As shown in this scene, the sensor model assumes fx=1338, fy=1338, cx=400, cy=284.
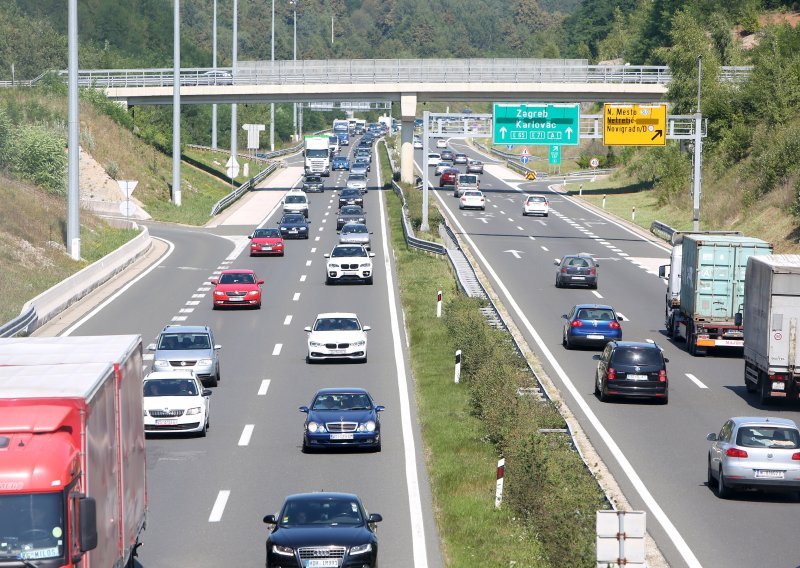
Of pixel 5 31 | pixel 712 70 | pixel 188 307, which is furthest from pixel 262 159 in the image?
pixel 188 307

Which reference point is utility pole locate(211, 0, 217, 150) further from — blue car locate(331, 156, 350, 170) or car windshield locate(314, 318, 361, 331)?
car windshield locate(314, 318, 361, 331)

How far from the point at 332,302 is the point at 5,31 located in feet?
335

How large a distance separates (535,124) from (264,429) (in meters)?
49.8

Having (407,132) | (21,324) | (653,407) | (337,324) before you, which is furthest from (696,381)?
(407,132)

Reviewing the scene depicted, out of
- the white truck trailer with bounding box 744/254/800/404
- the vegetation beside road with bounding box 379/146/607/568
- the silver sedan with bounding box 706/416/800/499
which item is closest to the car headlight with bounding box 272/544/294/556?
the vegetation beside road with bounding box 379/146/607/568

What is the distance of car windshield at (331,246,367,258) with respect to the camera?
53.4m

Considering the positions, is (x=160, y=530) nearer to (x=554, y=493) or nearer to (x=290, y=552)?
(x=290, y=552)

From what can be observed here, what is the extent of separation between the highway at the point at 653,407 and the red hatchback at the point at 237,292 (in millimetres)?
8992

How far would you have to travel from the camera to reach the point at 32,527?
11562mm

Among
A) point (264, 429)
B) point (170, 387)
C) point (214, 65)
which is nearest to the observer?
point (170, 387)

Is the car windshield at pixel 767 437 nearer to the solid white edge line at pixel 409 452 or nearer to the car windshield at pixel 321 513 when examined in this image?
the solid white edge line at pixel 409 452

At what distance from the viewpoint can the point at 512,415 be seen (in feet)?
82.5

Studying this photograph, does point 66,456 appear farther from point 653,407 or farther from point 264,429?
point 653,407

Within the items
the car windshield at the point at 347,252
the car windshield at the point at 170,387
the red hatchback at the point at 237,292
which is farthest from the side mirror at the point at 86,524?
the car windshield at the point at 347,252
